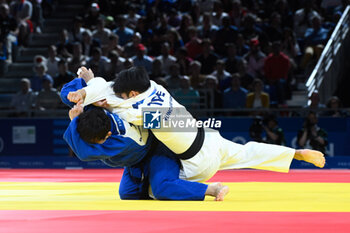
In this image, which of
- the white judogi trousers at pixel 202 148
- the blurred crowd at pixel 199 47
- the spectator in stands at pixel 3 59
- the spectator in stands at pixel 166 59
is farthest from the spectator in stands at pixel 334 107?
the spectator in stands at pixel 3 59

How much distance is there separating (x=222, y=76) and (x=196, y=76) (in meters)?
0.50

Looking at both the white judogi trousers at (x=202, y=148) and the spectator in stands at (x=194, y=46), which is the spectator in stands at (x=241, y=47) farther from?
the white judogi trousers at (x=202, y=148)

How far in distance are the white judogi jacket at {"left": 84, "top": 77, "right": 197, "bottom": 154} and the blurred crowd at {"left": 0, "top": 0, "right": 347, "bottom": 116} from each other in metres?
7.20

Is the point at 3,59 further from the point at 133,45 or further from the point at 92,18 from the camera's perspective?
the point at 133,45

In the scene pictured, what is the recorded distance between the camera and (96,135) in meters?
4.89

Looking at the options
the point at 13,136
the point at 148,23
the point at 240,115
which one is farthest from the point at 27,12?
the point at 240,115

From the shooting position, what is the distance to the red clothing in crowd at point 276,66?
1344 centimetres

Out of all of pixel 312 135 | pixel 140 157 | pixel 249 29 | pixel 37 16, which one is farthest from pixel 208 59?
pixel 140 157

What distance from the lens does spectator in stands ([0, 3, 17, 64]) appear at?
16250 mm

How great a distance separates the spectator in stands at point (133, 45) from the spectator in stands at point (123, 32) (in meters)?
0.38

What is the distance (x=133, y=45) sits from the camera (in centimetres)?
1505

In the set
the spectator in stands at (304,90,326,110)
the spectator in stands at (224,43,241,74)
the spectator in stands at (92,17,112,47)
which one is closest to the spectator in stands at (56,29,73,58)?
the spectator in stands at (92,17,112,47)

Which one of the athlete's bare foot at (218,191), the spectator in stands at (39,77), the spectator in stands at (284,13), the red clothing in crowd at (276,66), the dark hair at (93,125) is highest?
the spectator in stands at (284,13)

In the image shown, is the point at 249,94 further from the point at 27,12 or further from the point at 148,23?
the point at 27,12
